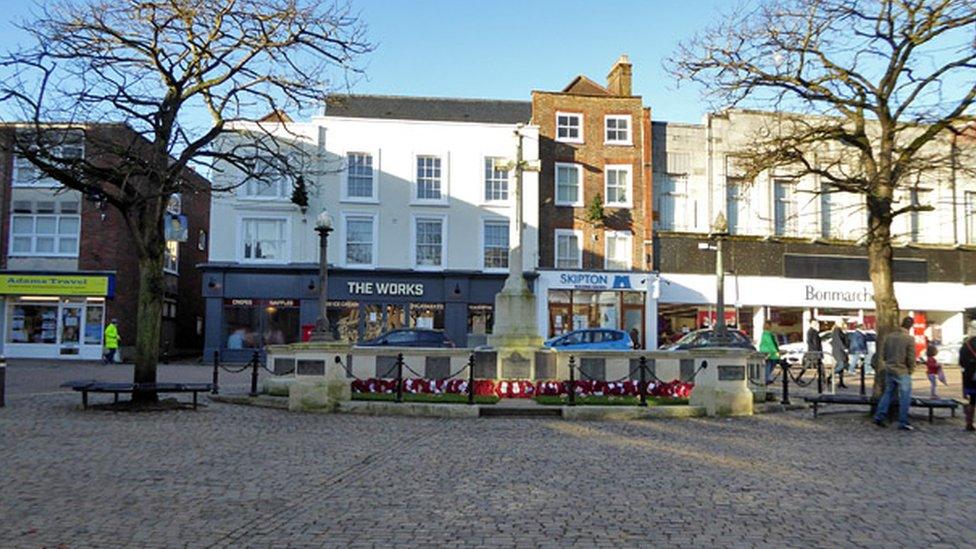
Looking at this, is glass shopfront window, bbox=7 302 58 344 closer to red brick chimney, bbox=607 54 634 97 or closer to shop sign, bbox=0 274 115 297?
shop sign, bbox=0 274 115 297

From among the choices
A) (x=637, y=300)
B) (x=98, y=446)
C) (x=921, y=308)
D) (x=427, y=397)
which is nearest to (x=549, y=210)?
(x=637, y=300)

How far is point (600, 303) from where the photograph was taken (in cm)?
3669

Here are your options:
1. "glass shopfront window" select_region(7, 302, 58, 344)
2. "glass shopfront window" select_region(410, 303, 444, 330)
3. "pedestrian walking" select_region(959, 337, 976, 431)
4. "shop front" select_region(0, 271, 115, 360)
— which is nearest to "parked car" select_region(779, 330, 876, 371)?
"glass shopfront window" select_region(410, 303, 444, 330)

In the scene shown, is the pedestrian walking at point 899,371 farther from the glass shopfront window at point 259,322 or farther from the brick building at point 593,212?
the glass shopfront window at point 259,322

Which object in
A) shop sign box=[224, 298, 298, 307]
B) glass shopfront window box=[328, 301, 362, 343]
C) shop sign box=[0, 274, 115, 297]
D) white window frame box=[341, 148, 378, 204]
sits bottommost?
glass shopfront window box=[328, 301, 362, 343]

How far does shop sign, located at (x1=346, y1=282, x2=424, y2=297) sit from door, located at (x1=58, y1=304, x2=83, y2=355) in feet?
38.1

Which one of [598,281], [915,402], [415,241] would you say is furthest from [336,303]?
[915,402]

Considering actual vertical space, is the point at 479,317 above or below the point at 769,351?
above

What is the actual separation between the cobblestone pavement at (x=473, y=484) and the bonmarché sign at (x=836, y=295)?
25749mm

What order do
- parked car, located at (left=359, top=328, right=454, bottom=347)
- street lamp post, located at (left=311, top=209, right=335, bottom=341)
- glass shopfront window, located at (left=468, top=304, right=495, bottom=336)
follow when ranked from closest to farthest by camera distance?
street lamp post, located at (left=311, top=209, right=335, bottom=341), parked car, located at (left=359, top=328, right=454, bottom=347), glass shopfront window, located at (left=468, top=304, right=495, bottom=336)

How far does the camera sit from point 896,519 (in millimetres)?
7230

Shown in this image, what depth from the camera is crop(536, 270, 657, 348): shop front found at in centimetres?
3634

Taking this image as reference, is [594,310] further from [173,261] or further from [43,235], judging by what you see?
[43,235]

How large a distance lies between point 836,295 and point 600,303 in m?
11.8
